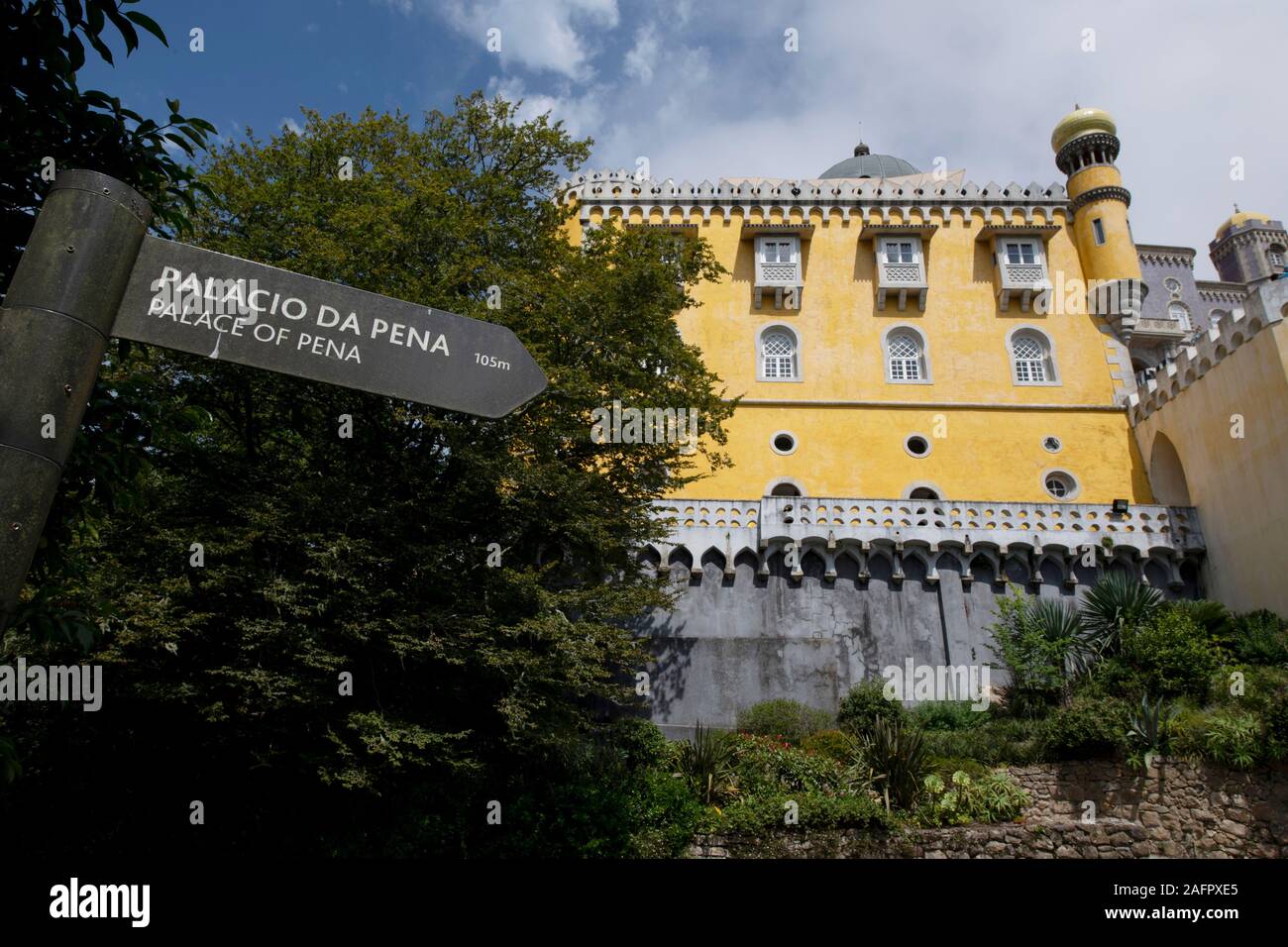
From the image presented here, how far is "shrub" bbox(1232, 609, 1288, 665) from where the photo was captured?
1839 centimetres

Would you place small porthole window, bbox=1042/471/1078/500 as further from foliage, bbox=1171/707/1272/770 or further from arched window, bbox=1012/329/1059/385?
foliage, bbox=1171/707/1272/770

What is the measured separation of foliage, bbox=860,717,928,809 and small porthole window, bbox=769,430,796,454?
43.4 ft

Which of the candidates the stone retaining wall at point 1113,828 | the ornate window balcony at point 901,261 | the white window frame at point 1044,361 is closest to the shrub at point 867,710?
the stone retaining wall at point 1113,828

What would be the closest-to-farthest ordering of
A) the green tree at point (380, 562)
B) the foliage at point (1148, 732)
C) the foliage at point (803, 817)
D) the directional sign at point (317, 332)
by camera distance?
the directional sign at point (317, 332) < the green tree at point (380, 562) < the foliage at point (803, 817) < the foliage at point (1148, 732)

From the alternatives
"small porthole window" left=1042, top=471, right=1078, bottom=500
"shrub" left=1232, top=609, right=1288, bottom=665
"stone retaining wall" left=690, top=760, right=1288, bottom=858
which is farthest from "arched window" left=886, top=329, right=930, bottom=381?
"stone retaining wall" left=690, top=760, right=1288, bottom=858

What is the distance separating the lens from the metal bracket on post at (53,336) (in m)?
2.36

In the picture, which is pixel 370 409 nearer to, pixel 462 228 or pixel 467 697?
pixel 462 228

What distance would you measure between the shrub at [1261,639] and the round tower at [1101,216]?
44.5ft

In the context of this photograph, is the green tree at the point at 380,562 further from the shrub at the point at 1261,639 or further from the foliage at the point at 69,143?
the shrub at the point at 1261,639

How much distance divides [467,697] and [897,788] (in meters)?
8.07

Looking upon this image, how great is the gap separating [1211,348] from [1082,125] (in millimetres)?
12226

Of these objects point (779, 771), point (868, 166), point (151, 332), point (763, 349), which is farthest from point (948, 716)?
point (868, 166)

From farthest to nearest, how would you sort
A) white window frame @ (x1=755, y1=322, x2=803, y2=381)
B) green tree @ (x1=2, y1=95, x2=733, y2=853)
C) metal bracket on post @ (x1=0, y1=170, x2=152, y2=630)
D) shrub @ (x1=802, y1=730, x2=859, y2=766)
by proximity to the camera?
white window frame @ (x1=755, y1=322, x2=803, y2=381), shrub @ (x1=802, y1=730, x2=859, y2=766), green tree @ (x1=2, y1=95, x2=733, y2=853), metal bracket on post @ (x1=0, y1=170, x2=152, y2=630)
